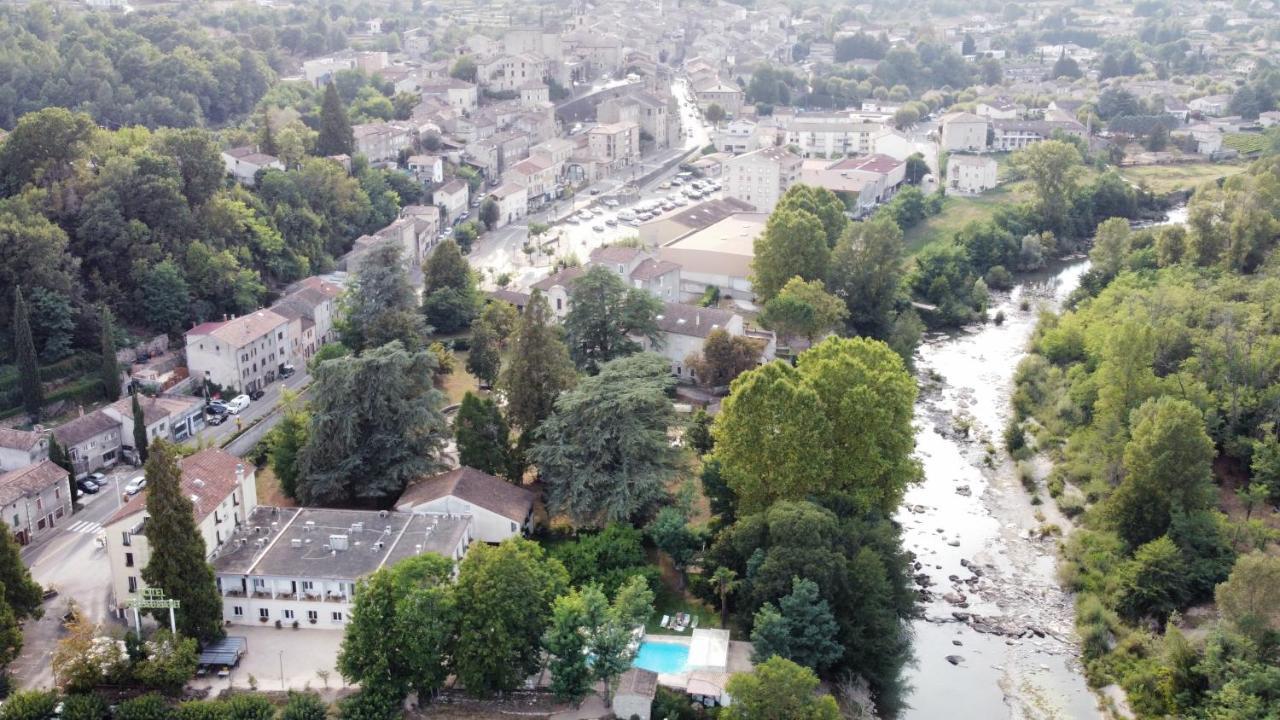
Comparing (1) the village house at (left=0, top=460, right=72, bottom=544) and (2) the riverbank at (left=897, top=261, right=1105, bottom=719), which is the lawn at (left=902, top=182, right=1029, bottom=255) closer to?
(2) the riverbank at (left=897, top=261, right=1105, bottom=719)

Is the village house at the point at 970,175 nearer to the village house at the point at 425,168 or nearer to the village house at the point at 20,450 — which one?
the village house at the point at 425,168

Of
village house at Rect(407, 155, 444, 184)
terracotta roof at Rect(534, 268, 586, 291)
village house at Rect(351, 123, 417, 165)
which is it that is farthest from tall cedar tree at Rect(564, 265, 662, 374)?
village house at Rect(407, 155, 444, 184)

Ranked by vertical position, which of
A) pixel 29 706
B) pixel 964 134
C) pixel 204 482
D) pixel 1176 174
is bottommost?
pixel 29 706

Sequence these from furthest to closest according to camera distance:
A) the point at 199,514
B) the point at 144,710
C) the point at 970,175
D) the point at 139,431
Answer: the point at 970,175
the point at 139,431
the point at 199,514
the point at 144,710

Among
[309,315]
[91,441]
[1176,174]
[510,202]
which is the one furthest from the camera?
[1176,174]

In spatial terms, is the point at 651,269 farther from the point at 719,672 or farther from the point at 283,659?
the point at 283,659

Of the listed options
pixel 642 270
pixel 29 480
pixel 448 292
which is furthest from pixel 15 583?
pixel 642 270

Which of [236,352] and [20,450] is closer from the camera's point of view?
[20,450]
